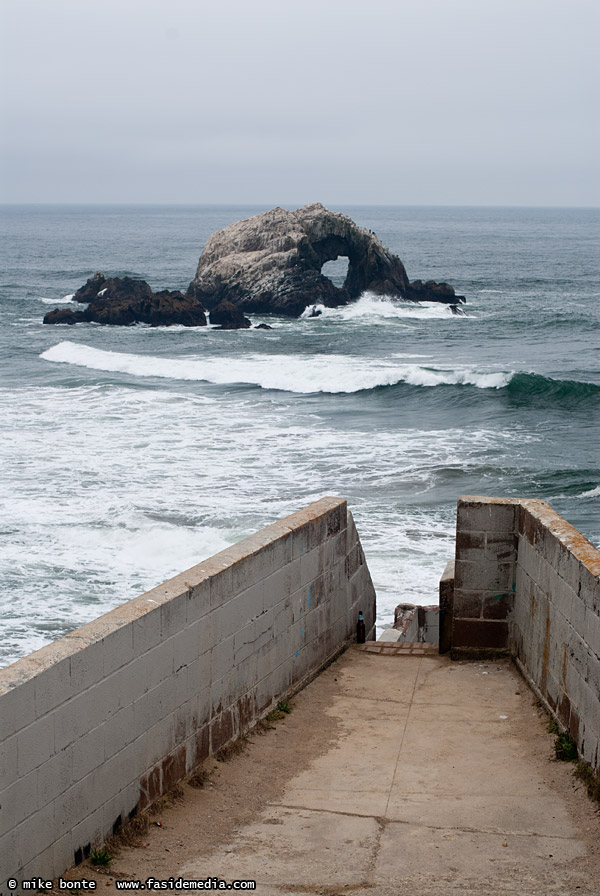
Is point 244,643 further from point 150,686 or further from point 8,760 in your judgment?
point 8,760

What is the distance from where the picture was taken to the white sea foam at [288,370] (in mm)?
37875

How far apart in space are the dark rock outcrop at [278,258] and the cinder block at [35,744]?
2074 inches

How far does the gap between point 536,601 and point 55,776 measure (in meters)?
4.52

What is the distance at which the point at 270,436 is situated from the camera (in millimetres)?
28344

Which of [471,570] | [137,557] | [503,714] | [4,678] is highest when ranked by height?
[4,678]

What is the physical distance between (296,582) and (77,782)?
3.10m

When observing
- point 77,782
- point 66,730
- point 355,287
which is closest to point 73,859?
point 77,782

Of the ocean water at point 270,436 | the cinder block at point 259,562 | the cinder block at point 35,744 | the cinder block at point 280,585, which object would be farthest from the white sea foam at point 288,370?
the cinder block at point 35,744

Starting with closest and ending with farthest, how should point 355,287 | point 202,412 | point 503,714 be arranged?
1. point 503,714
2. point 202,412
3. point 355,287

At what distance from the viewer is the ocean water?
17.5m

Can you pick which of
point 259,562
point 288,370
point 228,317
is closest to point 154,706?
point 259,562

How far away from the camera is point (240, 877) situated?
502 centimetres

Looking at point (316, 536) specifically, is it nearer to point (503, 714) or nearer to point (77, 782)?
point (503, 714)

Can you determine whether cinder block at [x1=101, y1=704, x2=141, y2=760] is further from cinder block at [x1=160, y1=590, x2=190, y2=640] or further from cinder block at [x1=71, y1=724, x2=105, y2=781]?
cinder block at [x1=160, y1=590, x2=190, y2=640]
